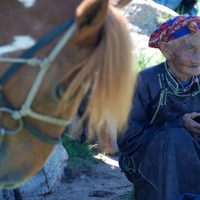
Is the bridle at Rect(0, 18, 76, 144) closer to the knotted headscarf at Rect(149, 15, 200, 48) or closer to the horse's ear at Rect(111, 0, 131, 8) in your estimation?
the horse's ear at Rect(111, 0, 131, 8)

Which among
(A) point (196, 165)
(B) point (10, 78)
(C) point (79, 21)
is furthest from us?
(A) point (196, 165)

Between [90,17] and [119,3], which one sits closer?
[90,17]

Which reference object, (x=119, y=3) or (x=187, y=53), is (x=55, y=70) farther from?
(x=187, y=53)

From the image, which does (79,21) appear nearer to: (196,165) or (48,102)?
(48,102)

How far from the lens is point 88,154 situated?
6.07m

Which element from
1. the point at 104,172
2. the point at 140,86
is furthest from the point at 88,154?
the point at 140,86

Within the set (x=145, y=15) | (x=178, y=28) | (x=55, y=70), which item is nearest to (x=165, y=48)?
(x=178, y=28)

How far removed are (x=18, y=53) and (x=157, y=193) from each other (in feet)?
6.57

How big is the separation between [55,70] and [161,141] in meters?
1.80

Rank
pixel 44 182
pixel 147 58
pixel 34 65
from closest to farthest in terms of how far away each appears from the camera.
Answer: pixel 34 65 < pixel 44 182 < pixel 147 58

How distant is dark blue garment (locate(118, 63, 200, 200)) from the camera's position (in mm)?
3816

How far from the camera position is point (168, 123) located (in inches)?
156

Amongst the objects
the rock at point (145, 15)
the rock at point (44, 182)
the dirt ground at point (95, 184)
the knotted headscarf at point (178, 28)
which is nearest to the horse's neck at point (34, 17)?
the knotted headscarf at point (178, 28)

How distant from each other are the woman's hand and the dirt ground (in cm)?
115
